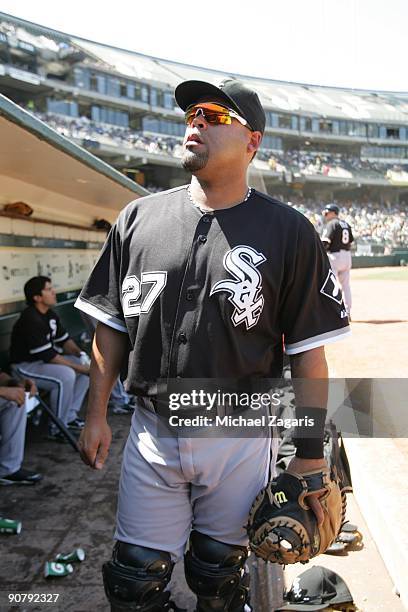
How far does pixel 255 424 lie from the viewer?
2160 millimetres

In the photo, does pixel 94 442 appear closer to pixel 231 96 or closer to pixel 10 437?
pixel 231 96

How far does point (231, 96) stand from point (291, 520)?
5.02 feet

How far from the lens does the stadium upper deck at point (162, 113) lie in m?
42.0

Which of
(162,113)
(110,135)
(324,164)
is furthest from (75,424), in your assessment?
(324,164)

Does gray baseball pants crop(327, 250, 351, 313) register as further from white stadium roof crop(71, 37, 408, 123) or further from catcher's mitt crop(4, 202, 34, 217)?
white stadium roof crop(71, 37, 408, 123)

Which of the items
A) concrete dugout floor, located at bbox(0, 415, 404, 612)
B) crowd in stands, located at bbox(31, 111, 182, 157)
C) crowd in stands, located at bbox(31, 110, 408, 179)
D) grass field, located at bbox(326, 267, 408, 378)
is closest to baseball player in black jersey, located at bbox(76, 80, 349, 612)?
concrete dugout floor, located at bbox(0, 415, 404, 612)

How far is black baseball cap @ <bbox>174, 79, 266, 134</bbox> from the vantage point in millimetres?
2100

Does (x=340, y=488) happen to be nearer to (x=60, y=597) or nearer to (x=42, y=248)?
(x=60, y=597)

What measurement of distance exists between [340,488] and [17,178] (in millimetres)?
4932

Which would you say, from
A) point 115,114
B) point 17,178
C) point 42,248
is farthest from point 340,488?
point 115,114

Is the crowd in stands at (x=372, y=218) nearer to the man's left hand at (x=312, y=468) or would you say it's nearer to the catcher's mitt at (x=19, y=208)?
the catcher's mitt at (x=19, y=208)

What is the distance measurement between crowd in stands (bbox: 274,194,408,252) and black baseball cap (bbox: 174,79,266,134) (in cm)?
3341

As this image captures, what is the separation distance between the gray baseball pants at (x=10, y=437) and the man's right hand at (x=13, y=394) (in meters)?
0.11

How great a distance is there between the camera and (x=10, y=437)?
14.4ft
